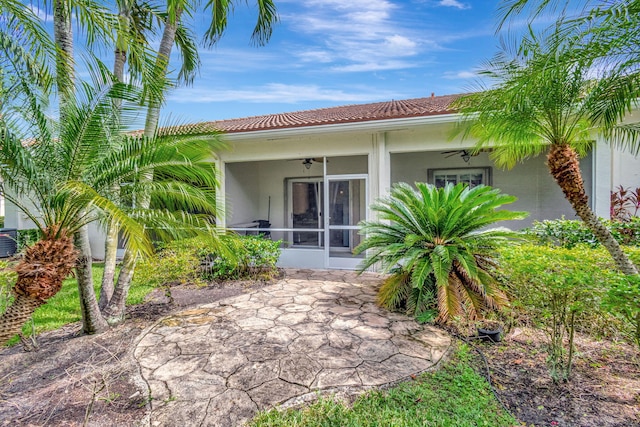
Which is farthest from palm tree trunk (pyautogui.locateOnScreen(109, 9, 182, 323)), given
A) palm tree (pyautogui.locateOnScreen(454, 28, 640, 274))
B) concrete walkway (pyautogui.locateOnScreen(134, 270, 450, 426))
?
palm tree (pyautogui.locateOnScreen(454, 28, 640, 274))

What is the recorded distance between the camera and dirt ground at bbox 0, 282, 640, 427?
294 cm

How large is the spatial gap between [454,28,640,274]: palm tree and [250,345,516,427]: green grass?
2.70 metres

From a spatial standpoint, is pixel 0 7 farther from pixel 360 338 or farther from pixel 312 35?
pixel 312 35

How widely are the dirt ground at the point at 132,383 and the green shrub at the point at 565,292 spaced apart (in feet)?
0.84

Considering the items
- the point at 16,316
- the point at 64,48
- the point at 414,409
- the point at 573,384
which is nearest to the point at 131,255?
the point at 16,316

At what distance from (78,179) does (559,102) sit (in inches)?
255

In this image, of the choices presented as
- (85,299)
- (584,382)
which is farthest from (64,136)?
(584,382)

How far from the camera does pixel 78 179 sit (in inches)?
159

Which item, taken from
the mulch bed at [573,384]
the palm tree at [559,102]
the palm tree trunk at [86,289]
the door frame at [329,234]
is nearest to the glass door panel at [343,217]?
the door frame at [329,234]

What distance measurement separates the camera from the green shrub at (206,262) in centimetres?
577

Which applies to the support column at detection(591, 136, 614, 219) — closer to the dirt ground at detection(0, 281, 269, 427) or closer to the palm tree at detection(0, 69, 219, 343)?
the palm tree at detection(0, 69, 219, 343)

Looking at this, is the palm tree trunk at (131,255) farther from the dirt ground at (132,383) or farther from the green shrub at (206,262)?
the dirt ground at (132,383)

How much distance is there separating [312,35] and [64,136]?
9461 millimetres

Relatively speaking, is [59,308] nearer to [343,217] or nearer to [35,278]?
[35,278]
